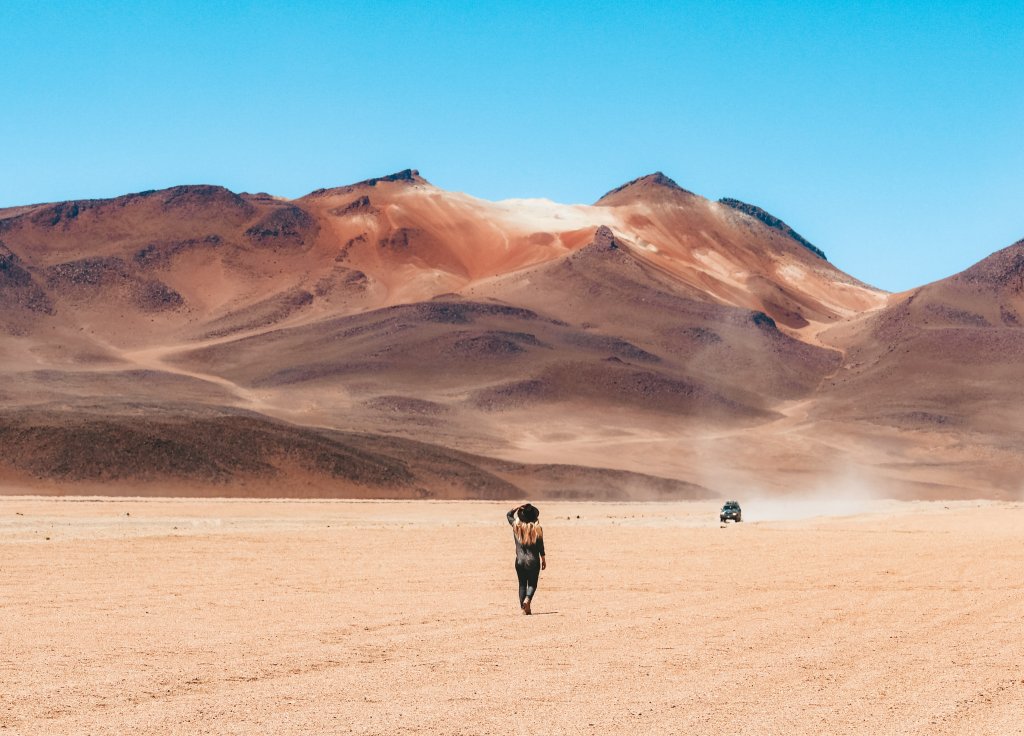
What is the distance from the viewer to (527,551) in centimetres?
2084

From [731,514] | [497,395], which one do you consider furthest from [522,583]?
[497,395]

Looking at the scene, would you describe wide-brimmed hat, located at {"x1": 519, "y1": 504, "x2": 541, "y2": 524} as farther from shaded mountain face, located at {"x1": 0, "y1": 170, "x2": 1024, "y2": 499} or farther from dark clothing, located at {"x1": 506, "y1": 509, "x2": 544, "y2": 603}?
shaded mountain face, located at {"x1": 0, "y1": 170, "x2": 1024, "y2": 499}

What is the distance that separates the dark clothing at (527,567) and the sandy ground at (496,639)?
400 mm

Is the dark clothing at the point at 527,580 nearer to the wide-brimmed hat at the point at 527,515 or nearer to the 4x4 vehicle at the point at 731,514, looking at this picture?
the wide-brimmed hat at the point at 527,515

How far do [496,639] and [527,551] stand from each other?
10.4 ft

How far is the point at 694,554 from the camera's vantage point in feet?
112

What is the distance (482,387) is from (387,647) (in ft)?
443

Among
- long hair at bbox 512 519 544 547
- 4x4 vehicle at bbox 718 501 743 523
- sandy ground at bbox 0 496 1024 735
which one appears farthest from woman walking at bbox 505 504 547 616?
4x4 vehicle at bbox 718 501 743 523

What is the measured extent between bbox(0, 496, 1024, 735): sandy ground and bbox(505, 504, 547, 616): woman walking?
15.5 inches

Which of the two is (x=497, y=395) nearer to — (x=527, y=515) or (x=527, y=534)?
(x=527, y=515)

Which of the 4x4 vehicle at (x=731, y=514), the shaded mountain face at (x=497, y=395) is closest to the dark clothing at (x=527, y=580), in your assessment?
the 4x4 vehicle at (x=731, y=514)

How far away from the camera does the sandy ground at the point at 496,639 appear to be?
12797 millimetres

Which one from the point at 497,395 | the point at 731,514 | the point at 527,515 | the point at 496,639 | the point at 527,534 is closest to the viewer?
the point at 496,639

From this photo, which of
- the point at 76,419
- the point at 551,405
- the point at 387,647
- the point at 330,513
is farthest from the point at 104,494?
the point at 551,405
